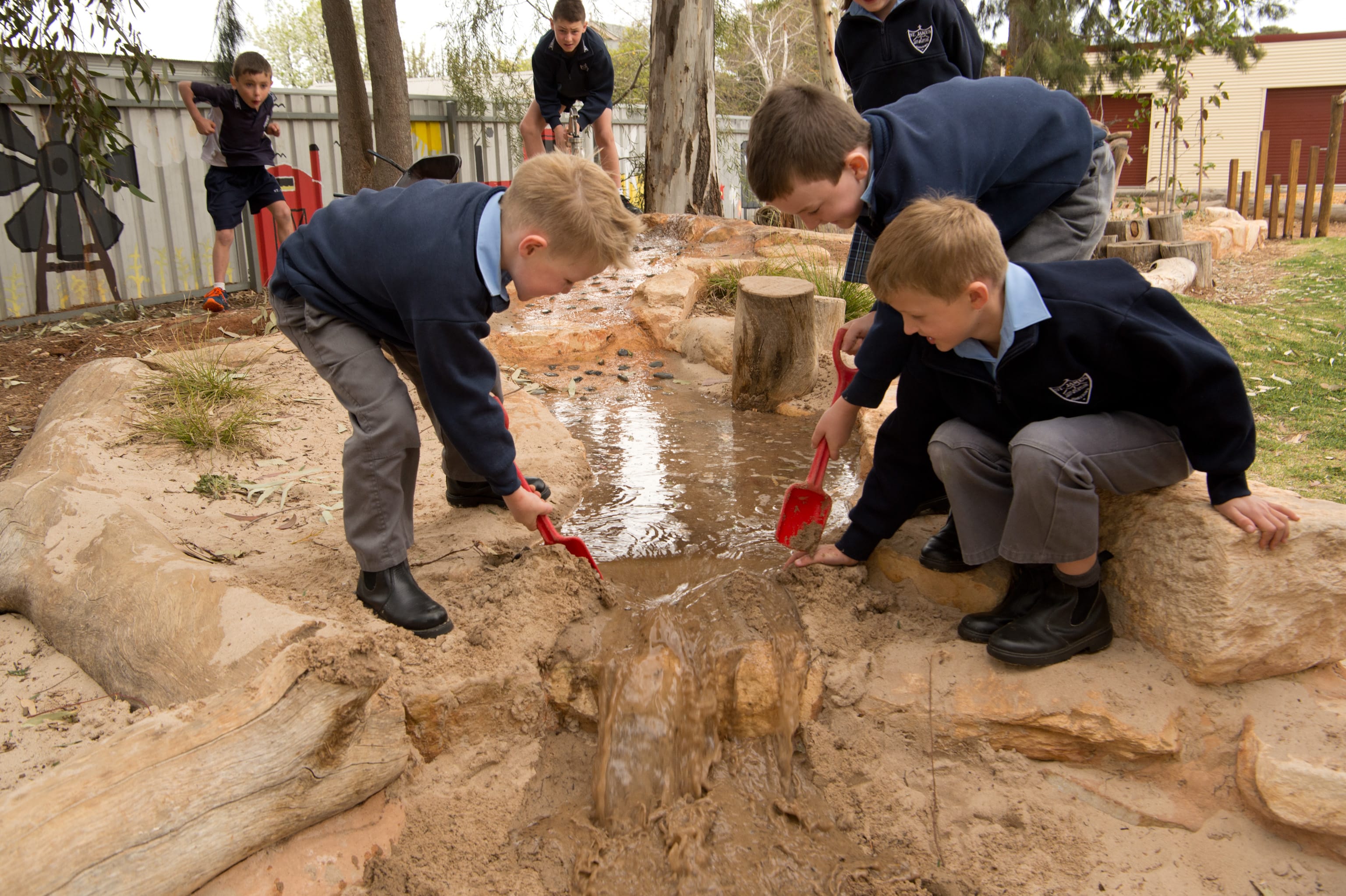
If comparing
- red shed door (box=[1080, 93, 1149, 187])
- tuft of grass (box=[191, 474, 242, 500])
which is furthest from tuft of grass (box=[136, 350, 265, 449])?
red shed door (box=[1080, 93, 1149, 187])

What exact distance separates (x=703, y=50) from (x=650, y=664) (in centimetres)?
707

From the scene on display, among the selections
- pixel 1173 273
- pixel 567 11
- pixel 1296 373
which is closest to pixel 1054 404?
pixel 1296 373

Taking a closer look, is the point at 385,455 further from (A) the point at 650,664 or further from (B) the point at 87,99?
(B) the point at 87,99

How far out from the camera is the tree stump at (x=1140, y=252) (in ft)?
29.2

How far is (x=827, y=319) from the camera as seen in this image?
5047 mm

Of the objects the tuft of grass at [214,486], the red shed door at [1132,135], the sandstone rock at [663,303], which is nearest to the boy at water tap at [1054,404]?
the tuft of grass at [214,486]

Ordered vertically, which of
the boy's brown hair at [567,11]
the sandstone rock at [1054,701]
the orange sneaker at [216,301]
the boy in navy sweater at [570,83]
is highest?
the boy's brown hair at [567,11]

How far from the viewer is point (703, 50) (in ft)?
26.4

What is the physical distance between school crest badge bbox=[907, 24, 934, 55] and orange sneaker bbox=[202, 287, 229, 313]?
488 cm

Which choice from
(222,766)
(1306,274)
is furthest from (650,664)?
(1306,274)

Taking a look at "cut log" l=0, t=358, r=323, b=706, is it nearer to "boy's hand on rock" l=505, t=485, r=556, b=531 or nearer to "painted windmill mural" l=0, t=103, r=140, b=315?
"boy's hand on rock" l=505, t=485, r=556, b=531

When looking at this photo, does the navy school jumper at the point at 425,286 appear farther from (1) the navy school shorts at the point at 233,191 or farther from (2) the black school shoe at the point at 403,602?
(1) the navy school shorts at the point at 233,191

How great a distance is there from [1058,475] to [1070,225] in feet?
2.81

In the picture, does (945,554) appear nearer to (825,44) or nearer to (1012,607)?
(1012,607)
